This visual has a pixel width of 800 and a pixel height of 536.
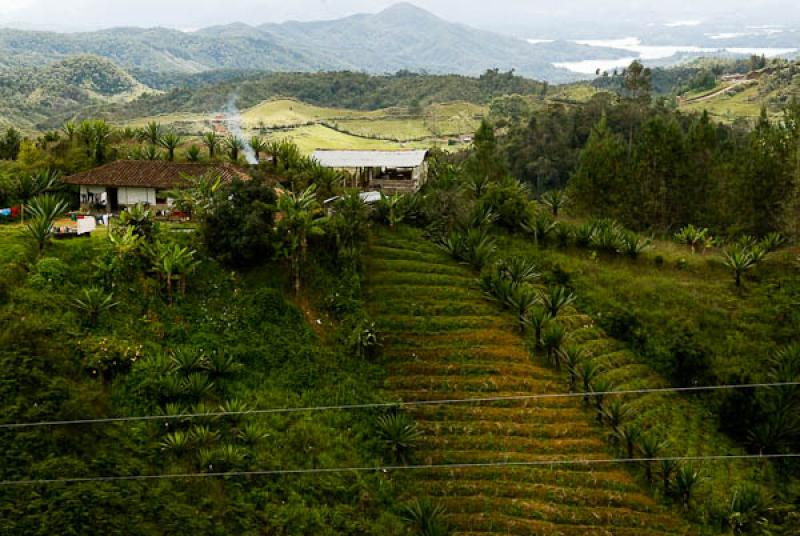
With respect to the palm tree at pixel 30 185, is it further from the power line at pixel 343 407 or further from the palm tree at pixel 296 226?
the power line at pixel 343 407

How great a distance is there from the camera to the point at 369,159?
34094 millimetres

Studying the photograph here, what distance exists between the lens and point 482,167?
120 ft

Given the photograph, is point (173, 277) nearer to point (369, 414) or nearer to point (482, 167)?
point (369, 414)

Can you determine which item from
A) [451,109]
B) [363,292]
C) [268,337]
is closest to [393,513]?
[268,337]

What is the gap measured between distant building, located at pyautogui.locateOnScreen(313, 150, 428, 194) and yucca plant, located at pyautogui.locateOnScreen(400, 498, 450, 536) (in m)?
19.5

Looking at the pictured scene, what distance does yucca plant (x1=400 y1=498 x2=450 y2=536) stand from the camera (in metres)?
15.9

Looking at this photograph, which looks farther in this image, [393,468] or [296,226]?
[296,226]

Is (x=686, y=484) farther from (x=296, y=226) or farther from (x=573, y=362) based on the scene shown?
(x=296, y=226)

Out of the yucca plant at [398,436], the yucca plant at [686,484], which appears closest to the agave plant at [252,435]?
the yucca plant at [398,436]

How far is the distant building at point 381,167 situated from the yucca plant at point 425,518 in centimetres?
1946

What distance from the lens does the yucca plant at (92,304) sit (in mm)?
19375

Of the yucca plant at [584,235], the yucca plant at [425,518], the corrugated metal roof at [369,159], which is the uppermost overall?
the corrugated metal roof at [369,159]

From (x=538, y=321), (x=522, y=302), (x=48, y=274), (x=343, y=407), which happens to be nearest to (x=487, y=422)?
(x=538, y=321)

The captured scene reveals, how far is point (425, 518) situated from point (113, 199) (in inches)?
770
